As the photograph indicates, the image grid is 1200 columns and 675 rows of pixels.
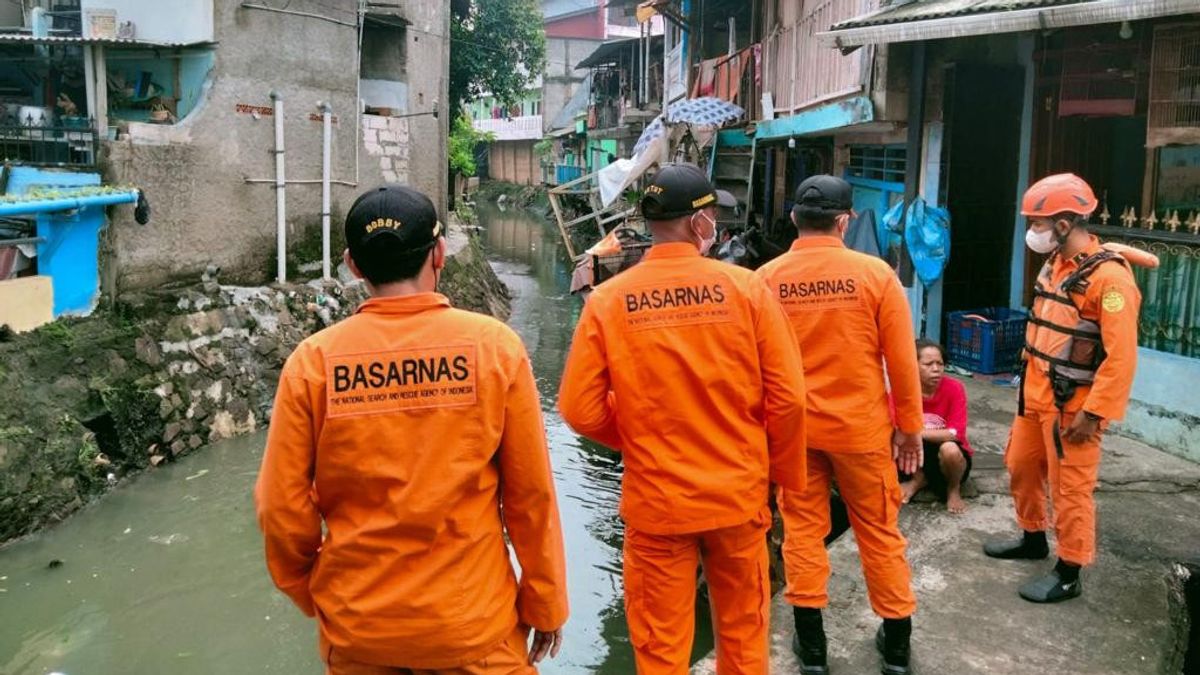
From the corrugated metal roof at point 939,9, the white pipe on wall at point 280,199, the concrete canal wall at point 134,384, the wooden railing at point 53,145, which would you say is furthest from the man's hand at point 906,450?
A: the white pipe on wall at point 280,199

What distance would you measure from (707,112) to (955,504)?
378 inches

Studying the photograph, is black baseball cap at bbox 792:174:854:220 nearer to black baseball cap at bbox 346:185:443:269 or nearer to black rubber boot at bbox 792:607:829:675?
black rubber boot at bbox 792:607:829:675

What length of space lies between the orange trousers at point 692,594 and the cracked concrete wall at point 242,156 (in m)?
8.28

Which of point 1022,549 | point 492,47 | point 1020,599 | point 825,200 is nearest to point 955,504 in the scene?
point 1022,549

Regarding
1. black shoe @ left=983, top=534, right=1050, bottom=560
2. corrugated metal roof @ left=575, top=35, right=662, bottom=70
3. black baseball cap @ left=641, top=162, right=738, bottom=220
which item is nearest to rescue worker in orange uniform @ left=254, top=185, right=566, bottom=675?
black baseball cap @ left=641, top=162, right=738, bottom=220

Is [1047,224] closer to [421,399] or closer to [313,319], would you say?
[421,399]

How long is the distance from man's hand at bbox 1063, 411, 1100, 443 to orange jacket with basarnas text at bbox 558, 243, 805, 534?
1.62 meters

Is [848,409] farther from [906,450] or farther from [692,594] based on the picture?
[692,594]

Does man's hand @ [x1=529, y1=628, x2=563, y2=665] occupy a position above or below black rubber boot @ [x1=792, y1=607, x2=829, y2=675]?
above

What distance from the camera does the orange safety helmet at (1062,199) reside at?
13.8 feet

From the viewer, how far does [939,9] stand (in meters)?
7.09

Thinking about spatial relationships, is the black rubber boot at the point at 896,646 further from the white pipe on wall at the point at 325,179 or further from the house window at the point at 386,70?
the house window at the point at 386,70

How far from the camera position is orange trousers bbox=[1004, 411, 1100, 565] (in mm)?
4180

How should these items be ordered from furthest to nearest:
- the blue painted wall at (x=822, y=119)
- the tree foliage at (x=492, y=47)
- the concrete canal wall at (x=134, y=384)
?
the tree foliage at (x=492, y=47) → the blue painted wall at (x=822, y=119) → the concrete canal wall at (x=134, y=384)
